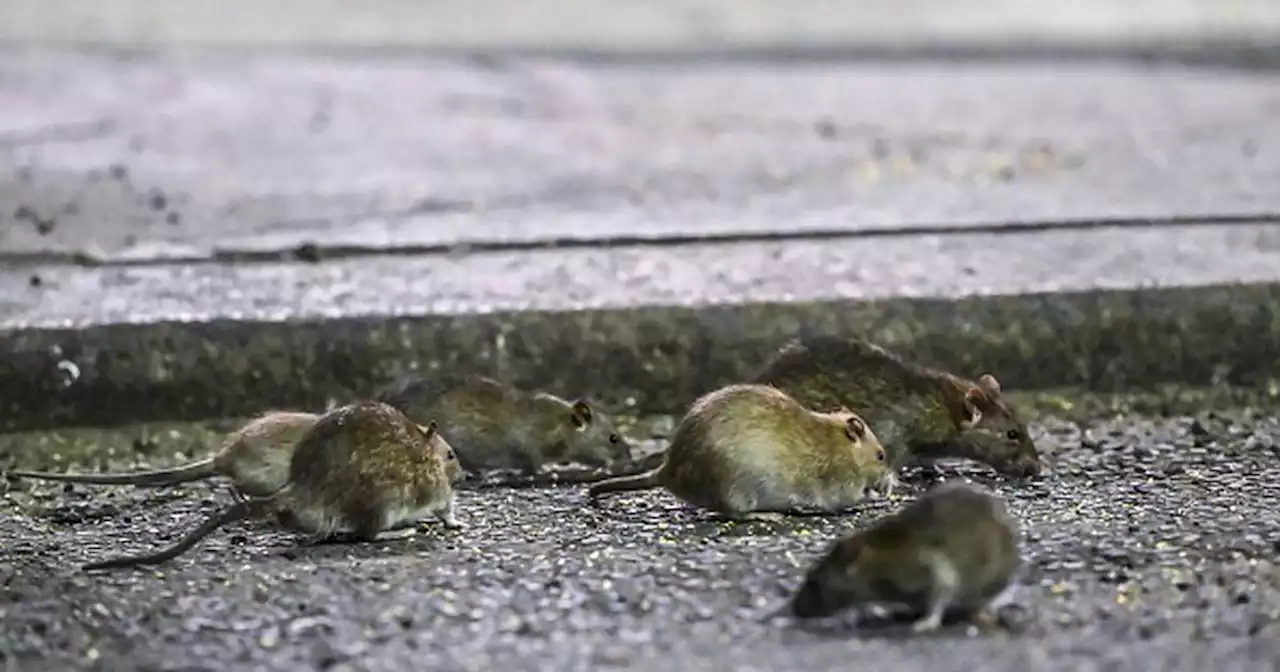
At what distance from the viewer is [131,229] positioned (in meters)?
5.62

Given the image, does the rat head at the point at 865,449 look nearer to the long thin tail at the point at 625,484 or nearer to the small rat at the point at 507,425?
the long thin tail at the point at 625,484

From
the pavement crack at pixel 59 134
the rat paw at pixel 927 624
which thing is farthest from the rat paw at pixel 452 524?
the pavement crack at pixel 59 134

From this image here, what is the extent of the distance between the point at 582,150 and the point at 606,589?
4.74 m

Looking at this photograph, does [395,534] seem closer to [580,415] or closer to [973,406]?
[580,415]

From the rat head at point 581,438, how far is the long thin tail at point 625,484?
269 millimetres

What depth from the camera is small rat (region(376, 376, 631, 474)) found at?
3895 millimetres

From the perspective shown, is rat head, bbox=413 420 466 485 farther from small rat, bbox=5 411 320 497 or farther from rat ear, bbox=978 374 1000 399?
rat ear, bbox=978 374 1000 399

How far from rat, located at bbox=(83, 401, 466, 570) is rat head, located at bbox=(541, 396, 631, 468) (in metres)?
0.53

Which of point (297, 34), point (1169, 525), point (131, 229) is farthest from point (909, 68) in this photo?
point (1169, 525)

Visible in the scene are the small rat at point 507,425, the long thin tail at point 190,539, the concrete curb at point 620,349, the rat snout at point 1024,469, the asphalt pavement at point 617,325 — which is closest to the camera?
the asphalt pavement at point 617,325

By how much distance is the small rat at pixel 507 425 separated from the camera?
389cm

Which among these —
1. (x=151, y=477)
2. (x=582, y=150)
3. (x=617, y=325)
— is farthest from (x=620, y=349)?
(x=582, y=150)

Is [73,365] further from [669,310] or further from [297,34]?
[297,34]

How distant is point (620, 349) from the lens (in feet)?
14.4
